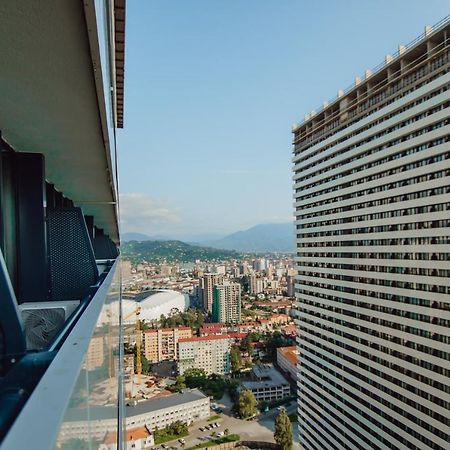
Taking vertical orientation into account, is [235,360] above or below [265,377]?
above

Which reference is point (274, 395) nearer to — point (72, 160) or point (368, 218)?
point (368, 218)

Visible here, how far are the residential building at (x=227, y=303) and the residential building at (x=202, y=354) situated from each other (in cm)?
930

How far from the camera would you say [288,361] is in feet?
82.0

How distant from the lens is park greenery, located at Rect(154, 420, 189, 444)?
1808 centimetres

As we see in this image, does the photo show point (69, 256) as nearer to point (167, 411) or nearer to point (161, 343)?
point (167, 411)

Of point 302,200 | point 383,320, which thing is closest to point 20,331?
point 383,320

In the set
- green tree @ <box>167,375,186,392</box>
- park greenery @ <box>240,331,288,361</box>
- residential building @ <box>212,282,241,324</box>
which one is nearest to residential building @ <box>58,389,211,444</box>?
green tree @ <box>167,375,186,392</box>

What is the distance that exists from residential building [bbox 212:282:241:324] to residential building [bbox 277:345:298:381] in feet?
33.4

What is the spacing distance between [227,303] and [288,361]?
39.7 ft

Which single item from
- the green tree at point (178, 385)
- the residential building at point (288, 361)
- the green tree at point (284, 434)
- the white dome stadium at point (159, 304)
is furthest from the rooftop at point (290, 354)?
the white dome stadium at point (159, 304)

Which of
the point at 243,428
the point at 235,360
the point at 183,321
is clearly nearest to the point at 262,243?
the point at 183,321

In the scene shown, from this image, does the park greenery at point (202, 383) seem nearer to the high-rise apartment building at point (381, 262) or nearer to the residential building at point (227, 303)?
the high-rise apartment building at point (381, 262)

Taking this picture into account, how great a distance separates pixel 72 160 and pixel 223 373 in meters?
26.8

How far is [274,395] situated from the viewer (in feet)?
73.2
